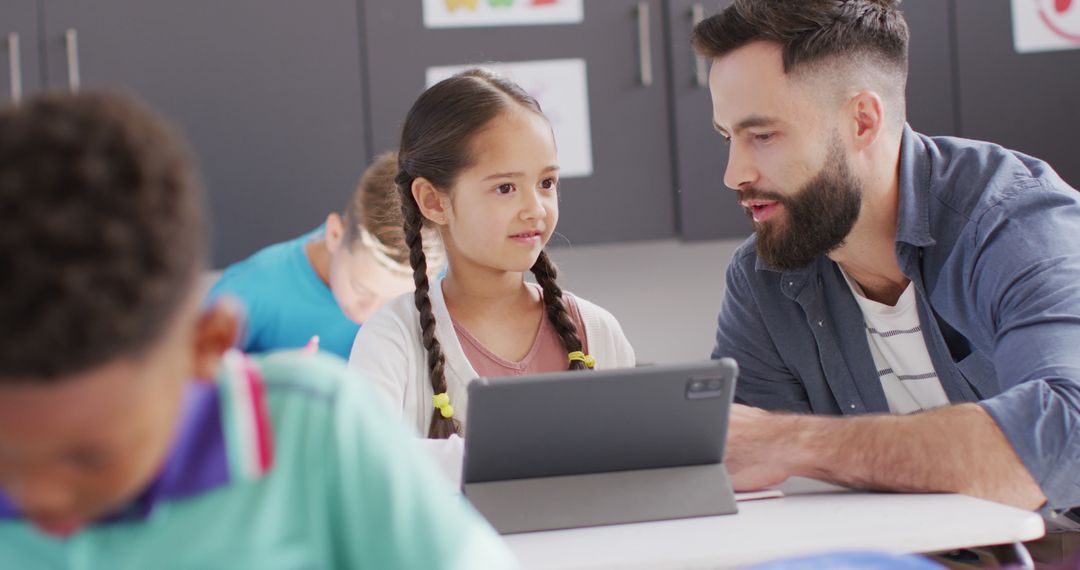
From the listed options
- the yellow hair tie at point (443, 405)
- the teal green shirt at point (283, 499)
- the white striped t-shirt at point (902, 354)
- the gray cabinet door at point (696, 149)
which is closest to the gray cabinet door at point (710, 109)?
the gray cabinet door at point (696, 149)

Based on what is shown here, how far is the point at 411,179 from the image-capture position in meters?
1.91

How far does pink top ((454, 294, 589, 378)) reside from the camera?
1733 millimetres

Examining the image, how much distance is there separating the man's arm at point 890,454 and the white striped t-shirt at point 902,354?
1.41 ft

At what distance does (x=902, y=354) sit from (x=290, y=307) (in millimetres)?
1289

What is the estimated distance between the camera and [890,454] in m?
1.30

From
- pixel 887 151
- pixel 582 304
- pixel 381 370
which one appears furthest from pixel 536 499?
pixel 887 151

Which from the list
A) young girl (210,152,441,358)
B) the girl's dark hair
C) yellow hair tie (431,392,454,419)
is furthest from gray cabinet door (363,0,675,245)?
yellow hair tie (431,392,454,419)

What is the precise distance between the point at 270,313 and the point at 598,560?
1589 mm

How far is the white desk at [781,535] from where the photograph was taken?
3.35 ft

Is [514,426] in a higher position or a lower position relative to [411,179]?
lower

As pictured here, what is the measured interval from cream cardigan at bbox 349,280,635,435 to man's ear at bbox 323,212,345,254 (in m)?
0.71

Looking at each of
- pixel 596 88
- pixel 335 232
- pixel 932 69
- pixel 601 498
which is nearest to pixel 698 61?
pixel 596 88

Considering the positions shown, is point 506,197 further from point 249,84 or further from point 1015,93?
point 1015,93

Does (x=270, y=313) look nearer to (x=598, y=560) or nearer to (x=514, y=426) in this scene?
(x=514, y=426)
